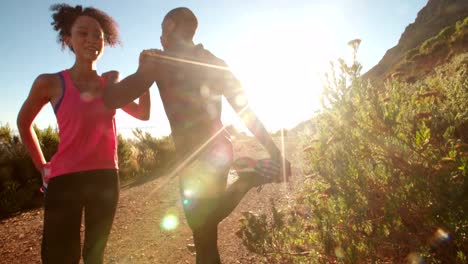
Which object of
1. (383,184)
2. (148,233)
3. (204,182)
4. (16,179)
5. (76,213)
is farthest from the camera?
(16,179)

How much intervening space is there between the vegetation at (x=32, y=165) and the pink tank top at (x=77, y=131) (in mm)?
5982

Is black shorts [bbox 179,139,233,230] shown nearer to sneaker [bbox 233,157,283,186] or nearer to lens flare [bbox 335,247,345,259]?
sneaker [bbox 233,157,283,186]

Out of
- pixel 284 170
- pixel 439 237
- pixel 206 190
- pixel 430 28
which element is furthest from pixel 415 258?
pixel 430 28

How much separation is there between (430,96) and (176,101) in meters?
2.68

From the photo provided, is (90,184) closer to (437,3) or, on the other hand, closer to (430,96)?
(430,96)

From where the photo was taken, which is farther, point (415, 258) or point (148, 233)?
point (148, 233)

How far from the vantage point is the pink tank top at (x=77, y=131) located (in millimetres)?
2121

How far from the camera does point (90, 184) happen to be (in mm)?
2170

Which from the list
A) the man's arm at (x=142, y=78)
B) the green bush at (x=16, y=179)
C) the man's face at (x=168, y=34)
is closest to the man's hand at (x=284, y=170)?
the man's arm at (x=142, y=78)

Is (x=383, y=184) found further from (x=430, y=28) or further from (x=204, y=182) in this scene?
(x=430, y=28)

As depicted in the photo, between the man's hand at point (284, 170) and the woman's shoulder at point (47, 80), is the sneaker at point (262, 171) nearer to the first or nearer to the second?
the man's hand at point (284, 170)

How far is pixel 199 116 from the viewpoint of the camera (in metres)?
1.84

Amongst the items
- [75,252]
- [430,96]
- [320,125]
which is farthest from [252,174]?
[430,96]

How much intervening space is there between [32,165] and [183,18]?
7.99 m
